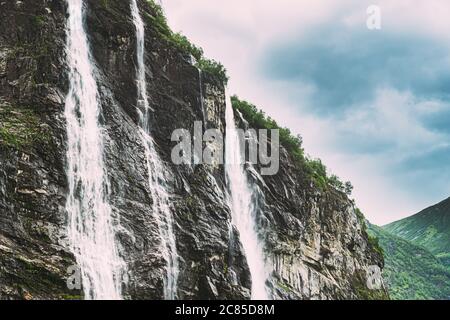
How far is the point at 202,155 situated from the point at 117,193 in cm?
855

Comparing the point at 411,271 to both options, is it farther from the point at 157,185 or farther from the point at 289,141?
the point at 157,185

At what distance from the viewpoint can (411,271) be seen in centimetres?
15188

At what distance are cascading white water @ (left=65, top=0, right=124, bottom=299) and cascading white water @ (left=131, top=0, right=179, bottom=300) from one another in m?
3.10

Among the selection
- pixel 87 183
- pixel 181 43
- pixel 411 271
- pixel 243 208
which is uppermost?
pixel 181 43

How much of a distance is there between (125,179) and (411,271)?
132 m

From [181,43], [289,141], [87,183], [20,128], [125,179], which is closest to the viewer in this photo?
[20,128]

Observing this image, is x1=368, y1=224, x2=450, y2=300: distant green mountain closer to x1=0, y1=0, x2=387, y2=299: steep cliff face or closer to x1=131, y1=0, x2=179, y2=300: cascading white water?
x1=0, y1=0, x2=387, y2=299: steep cliff face

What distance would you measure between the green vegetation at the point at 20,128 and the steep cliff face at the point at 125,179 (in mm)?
52

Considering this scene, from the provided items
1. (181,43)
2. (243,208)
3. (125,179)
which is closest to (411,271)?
(243,208)

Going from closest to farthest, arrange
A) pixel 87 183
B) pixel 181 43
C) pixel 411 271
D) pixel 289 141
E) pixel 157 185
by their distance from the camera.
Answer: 1. pixel 87 183
2. pixel 157 185
3. pixel 181 43
4. pixel 289 141
5. pixel 411 271

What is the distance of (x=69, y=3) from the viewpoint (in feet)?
121

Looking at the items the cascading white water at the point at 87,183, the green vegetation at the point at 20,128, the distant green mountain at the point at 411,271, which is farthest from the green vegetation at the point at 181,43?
the distant green mountain at the point at 411,271
